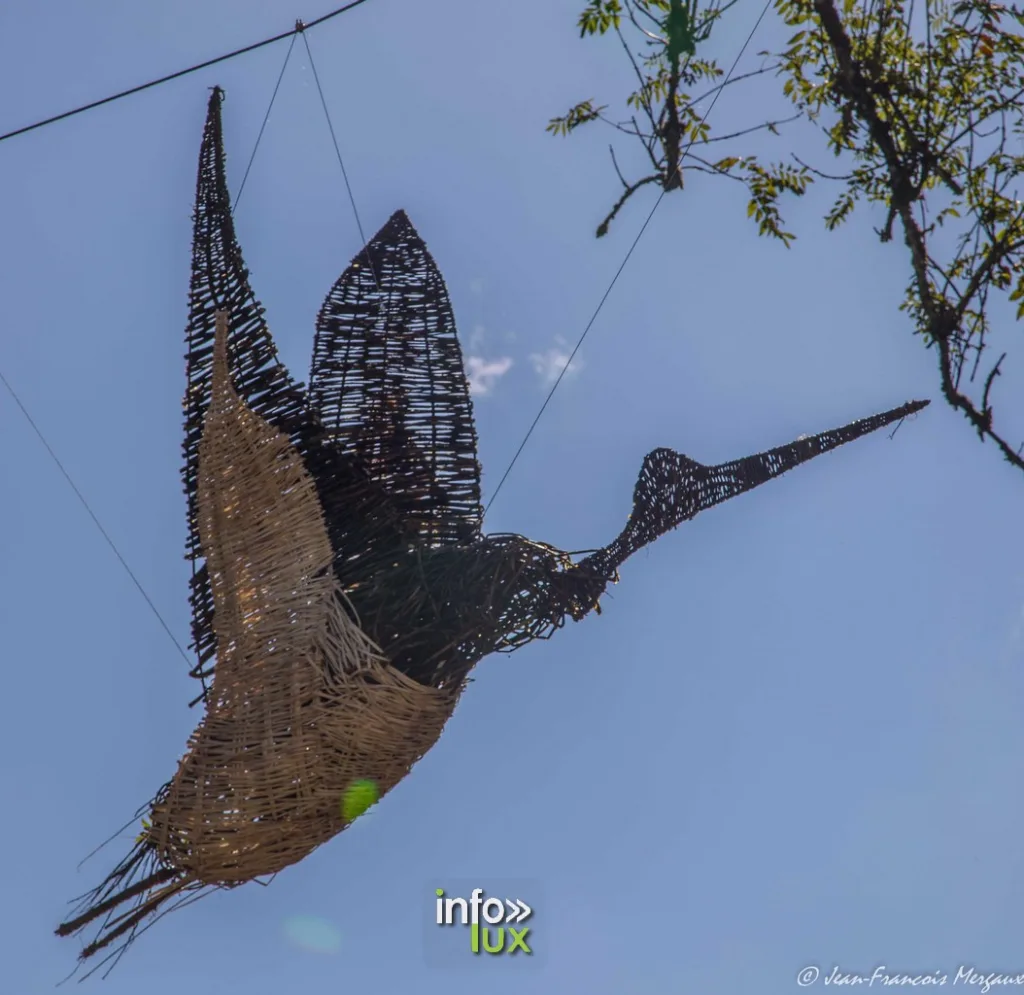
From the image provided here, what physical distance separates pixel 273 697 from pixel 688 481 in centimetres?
112

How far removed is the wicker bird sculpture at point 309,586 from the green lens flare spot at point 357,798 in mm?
20

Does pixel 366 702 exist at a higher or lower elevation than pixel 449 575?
lower

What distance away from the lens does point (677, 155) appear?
11.0 ft

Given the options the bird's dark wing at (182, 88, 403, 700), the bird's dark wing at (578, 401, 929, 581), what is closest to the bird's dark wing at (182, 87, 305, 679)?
the bird's dark wing at (182, 88, 403, 700)

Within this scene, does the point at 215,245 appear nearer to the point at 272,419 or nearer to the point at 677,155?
the point at 272,419

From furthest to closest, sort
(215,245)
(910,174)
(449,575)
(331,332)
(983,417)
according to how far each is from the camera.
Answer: (331,332)
(215,245)
(449,575)
(910,174)
(983,417)

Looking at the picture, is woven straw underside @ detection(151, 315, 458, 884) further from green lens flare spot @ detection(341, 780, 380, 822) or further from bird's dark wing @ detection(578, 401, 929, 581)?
bird's dark wing @ detection(578, 401, 929, 581)

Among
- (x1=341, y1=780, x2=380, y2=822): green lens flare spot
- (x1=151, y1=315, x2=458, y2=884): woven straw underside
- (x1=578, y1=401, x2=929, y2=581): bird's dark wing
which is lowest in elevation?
(x1=341, y1=780, x2=380, y2=822): green lens flare spot

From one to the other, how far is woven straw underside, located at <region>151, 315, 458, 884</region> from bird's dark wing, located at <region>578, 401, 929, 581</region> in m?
0.52

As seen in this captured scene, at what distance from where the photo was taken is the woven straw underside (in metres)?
2.58

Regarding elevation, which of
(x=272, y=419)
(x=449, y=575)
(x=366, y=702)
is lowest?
(x=366, y=702)

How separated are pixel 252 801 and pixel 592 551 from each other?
876 mm

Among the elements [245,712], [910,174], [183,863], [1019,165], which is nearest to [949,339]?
[910,174]

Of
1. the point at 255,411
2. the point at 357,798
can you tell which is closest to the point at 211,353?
the point at 255,411
